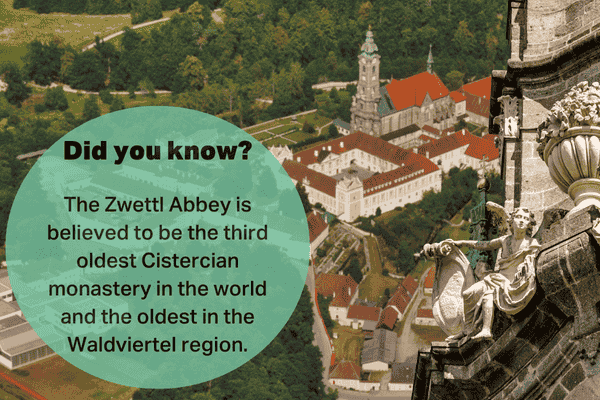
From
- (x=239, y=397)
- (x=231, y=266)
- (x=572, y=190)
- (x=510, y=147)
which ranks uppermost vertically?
(x=572, y=190)

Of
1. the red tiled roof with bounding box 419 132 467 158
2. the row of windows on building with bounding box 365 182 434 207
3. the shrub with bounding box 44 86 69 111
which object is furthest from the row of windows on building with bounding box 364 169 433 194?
the shrub with bounding box 44 86 69 111

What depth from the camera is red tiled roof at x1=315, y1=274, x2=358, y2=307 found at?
4272 inches

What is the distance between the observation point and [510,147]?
42.9 feet

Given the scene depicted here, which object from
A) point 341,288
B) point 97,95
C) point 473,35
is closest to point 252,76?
point 97,95

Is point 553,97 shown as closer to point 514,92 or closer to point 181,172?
point 514,92

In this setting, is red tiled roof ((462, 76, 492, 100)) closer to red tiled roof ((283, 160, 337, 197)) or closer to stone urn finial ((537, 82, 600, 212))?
red tiled roof ((283, 160, 337, 197))

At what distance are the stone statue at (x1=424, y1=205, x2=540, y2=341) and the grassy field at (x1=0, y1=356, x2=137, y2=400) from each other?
3265 inches

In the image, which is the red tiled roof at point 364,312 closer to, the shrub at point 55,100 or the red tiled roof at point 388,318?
the red tiled roof at point 388,318

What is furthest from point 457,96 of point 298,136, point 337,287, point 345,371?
point 345,371

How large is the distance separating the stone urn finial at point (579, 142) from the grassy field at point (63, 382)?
83.9 metres

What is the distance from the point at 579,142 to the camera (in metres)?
6.98

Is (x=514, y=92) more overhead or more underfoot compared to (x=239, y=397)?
more overhead

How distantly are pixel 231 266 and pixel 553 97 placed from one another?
91.7 m
